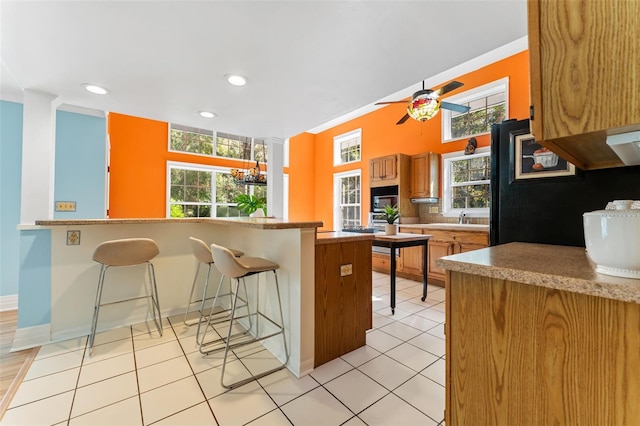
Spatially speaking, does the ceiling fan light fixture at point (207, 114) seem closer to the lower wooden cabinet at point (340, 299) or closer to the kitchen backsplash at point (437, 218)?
the lower wooden cabinet at point (340, 299)

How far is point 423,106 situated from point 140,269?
3585mm

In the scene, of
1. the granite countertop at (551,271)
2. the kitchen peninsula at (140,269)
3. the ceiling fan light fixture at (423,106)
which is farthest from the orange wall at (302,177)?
the granite countertop at (551,271)

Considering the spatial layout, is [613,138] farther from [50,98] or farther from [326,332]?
[50,98]

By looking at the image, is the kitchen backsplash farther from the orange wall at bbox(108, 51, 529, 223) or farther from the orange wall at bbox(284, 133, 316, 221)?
the orange wall at bbox(284, 133, 316, 221)

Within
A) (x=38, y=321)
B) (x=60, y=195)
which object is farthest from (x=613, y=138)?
Result: (x=60, y=195)

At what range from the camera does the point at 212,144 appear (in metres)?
6.48

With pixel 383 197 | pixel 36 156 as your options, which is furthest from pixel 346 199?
pixel 36 156

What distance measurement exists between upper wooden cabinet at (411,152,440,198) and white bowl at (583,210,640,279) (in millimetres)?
4150

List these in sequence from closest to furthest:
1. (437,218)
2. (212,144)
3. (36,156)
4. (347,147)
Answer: (36,156) → (437,218) → (212,144) → (347,147)

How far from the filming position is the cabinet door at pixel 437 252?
3955 mm

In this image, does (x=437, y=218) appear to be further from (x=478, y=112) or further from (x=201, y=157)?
(x=201, y=157)

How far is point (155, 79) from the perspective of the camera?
2.25m

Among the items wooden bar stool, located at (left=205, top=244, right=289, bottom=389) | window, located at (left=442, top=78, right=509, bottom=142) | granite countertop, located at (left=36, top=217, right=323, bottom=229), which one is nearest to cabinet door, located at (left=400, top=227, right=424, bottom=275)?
window, located at (left=442, top=78, right=509, bottom=142)

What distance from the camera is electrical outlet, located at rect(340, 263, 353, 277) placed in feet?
6.93
